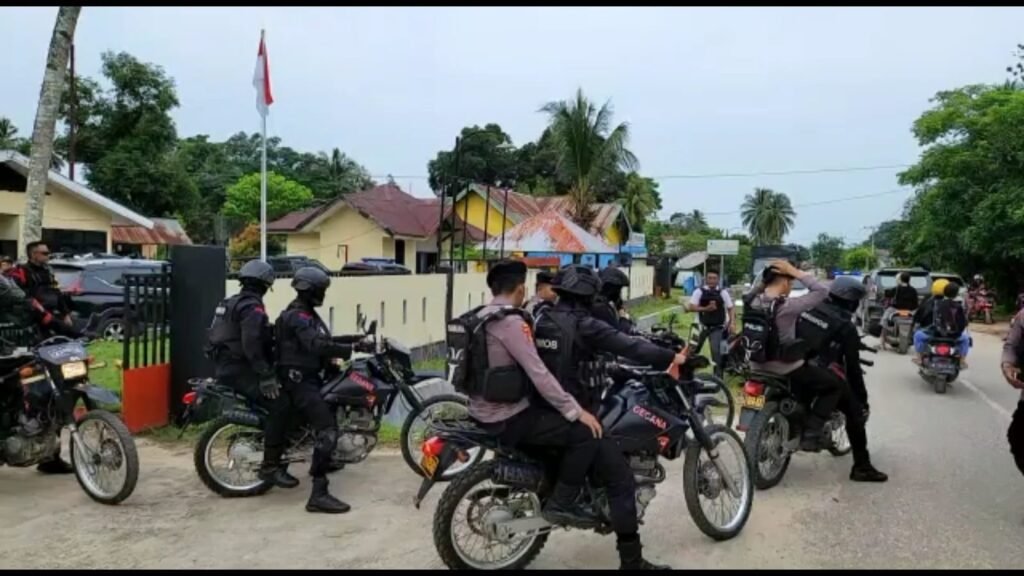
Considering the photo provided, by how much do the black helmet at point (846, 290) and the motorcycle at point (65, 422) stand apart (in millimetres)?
5188

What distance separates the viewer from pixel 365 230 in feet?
119

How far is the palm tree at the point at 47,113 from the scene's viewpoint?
943 cm

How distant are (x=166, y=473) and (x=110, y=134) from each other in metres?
32.0

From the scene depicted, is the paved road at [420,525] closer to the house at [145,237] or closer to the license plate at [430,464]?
the license plate at [430,464]

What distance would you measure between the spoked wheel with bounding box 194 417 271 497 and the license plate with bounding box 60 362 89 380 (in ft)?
3.15

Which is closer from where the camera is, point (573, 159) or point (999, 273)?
Answer: point (999, 273)

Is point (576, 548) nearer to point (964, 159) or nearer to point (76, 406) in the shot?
point (76, 406)

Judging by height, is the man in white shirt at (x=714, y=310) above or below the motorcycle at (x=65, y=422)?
above

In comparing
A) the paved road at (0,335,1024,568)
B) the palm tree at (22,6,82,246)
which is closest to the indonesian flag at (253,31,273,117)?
the palm tree at (22,6,82,246)

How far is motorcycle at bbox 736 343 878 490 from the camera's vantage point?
19.9ft

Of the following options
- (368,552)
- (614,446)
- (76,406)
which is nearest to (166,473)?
(76,406)

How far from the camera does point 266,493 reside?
5.88 meters

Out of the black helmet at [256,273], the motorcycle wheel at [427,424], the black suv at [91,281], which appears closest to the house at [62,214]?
the black suv at [91,281]

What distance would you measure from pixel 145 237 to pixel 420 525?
34.8 meters
